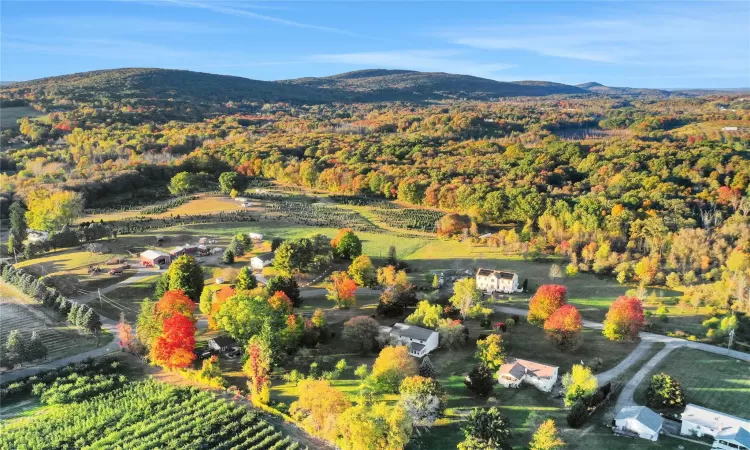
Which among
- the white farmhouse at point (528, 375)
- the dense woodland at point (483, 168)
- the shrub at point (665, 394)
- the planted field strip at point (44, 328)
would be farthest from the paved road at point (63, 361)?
the dense woodland at point (483, 168)

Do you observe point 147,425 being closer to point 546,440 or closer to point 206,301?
point 206,301

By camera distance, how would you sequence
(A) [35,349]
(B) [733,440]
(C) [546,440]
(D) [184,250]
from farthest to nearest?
(D) [184,250]
(A) [35,349]
(B) [733,440]
(C) [546,440]

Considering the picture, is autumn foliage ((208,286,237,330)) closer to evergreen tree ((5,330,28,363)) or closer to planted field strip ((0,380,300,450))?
planted field strip ((0,380,300,450))

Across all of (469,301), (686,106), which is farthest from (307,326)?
(686,106)

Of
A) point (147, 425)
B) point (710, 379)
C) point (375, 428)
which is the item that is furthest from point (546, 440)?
point (147, 425)

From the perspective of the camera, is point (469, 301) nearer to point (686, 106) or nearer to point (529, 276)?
point (529, 276)
